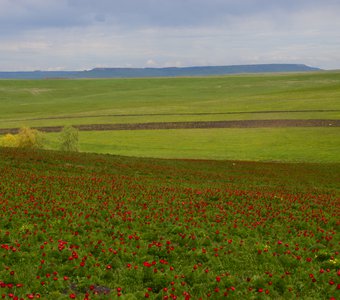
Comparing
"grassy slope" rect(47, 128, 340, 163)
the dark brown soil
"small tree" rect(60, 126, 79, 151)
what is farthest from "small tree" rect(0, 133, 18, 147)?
the dark brown soil

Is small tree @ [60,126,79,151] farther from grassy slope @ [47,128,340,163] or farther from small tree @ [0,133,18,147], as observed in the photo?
small tree @ [0,133,18,147]

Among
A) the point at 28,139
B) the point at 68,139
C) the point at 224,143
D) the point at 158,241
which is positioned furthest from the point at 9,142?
the point at 158,241

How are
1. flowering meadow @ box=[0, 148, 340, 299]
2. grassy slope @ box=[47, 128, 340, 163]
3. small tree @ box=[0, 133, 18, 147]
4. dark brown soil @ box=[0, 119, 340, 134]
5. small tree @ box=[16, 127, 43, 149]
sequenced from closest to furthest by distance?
flowering meadow @ box=[0, 148, 340, 299] → grassy slope @ box=[47, 128, 340, 163] → small tree @ box=[0, 133, 18, 147] → small tree @ box=[16, 127, 43, 149] → dark brown soil @ box=[0, 119, 340, 134]

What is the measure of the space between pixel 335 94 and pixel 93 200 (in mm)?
154299

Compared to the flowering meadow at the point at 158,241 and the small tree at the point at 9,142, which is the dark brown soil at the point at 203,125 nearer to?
the small tree at the point at 9,142

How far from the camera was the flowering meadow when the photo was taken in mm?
13141

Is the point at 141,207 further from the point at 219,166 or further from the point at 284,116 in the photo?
the point at 284,116

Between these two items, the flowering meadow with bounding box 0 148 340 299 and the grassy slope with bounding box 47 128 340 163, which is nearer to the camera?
the flowering meadow with bounding box 0 148 340 299

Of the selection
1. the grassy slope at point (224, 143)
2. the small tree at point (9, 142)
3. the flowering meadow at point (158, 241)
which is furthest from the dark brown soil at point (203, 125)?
the flowering meadow at point (158, 241)

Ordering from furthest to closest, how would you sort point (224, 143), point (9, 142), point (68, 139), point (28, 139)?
point (224, 143) → point (68, 139) → point (28, 139) → point (9, 142)

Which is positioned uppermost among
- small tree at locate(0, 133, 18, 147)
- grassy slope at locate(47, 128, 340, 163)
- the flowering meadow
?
the flowering meadow

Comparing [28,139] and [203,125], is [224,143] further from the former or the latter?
[28,139]

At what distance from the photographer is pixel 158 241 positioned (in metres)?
17.1

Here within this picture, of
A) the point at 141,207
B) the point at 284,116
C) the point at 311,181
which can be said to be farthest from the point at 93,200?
the point at 284,116
